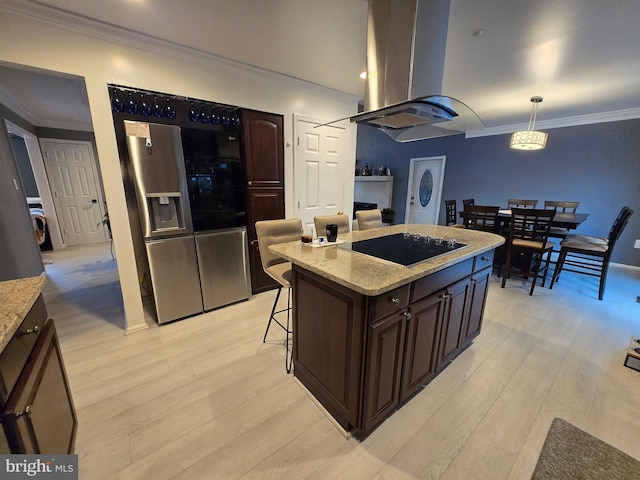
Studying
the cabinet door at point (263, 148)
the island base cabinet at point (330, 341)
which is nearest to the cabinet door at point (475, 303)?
the island base cabinet at point (330, 341)

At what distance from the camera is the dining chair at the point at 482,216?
342cm

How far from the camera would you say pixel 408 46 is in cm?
158

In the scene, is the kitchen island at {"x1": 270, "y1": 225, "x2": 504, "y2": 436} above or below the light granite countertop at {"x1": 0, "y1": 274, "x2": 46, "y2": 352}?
below

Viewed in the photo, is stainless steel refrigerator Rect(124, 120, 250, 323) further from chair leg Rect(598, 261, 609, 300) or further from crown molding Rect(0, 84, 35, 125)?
chair leg Rect(598, 261, 609, 300)

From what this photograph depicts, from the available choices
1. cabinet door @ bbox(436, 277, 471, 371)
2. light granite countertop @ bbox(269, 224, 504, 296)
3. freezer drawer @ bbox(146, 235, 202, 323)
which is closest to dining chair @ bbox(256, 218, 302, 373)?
light granite countertop @ bbox(269, 224, 504, 296)

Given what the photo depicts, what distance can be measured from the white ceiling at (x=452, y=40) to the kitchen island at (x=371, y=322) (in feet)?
5.48

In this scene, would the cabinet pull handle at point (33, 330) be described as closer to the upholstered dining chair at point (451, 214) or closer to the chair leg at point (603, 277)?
the upholstered dining chair at point (451, 214)

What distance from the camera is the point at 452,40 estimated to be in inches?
84.9

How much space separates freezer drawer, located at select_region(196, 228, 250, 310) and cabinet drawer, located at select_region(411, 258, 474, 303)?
6.59ft

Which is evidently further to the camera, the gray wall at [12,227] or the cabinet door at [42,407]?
the gray wall at [12,227]

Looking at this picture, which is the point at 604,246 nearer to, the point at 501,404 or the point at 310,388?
the point at 501,404

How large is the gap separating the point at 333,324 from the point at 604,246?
391 cm

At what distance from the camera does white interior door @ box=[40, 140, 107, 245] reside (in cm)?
495

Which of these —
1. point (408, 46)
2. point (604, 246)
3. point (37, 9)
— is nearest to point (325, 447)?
point (408, 46)
